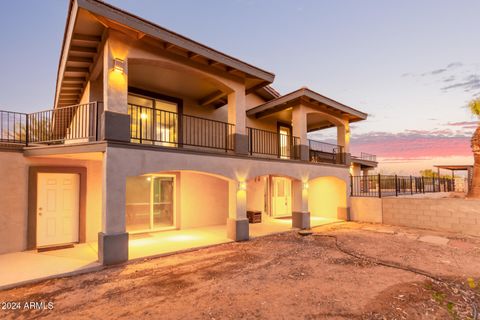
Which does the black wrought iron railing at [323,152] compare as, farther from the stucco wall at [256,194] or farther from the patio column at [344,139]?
the stucco wall at [256,194]

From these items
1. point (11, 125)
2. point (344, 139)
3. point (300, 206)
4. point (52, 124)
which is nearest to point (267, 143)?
point (300, 206)

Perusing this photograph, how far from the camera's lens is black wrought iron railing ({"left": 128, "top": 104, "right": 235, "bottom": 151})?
9937mm

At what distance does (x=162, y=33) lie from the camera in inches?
283

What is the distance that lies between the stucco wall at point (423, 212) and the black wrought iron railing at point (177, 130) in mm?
9224

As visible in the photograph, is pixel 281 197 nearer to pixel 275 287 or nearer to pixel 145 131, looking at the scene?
pixel 145 131

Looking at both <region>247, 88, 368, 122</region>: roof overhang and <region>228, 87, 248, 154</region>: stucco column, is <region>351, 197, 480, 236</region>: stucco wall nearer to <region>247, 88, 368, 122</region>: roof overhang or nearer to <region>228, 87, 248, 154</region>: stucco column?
<region>247, 88, 368, 122</region>: roof overhang

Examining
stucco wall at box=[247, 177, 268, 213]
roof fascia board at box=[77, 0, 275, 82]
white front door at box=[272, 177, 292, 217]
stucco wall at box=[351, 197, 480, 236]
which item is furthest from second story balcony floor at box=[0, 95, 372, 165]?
stucco wall at box=[351, 197, 480, 236]

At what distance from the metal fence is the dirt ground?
24.2 ft

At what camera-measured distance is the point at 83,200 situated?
8.57 m

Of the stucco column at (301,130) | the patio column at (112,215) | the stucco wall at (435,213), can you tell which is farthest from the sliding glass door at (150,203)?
the stucco wall at (435,213)

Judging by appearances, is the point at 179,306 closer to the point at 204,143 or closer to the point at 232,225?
the point at 232,225

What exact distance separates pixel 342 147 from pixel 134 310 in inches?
560

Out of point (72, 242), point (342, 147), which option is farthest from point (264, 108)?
point (72, 242)

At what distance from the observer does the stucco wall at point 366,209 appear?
13.4m
